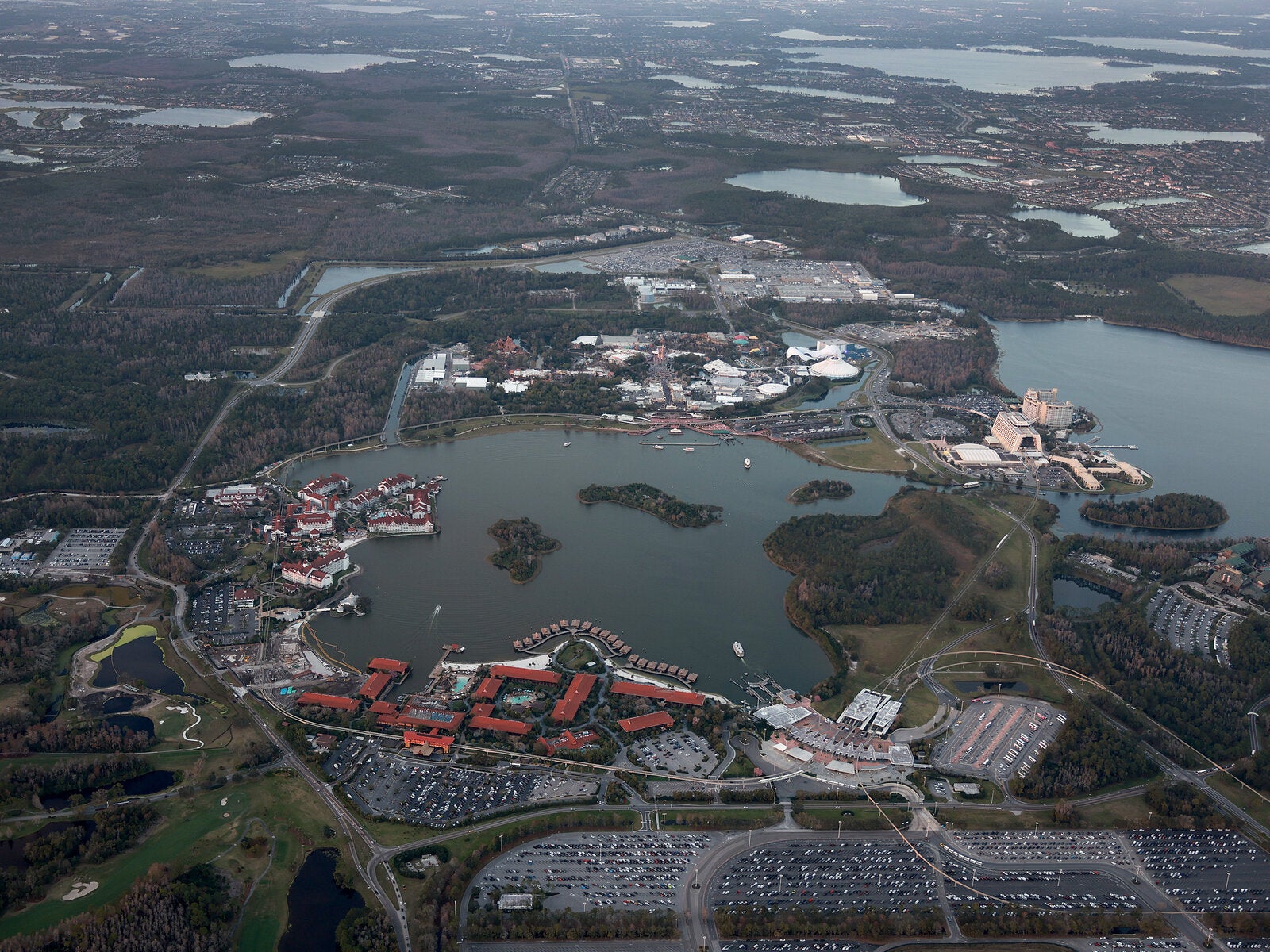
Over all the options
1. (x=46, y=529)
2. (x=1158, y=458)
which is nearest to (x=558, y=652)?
(x=46, y=529)

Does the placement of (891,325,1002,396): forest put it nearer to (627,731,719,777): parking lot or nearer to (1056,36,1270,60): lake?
(627,731,719,777): parking lot

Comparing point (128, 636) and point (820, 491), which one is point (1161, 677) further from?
point (128, 636)

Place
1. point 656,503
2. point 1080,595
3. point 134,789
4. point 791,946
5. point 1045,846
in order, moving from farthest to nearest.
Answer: point 656,503 < point 1080,595 < point 134,789 < point 1045,846 < point 791,946

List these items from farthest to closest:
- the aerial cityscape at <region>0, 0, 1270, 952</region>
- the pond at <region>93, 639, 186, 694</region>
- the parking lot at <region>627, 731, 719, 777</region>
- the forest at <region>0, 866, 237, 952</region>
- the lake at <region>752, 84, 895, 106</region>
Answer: the lake at <region>752, 84, 895, 106</region> < the pond at <region>93, 639, 186, 694</region> < the parking lot at <region>627, 731, 719, 777</region> < the aerial cityscape at <region>0, 0, 1270, 952</region> < the forest at <region>0, 866, 237, 952</region>

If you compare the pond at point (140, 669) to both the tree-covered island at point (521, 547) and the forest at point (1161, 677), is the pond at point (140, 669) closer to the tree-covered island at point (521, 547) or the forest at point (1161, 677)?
the tree-covered island at point (521, 547)

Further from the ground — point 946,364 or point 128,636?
point 946,364

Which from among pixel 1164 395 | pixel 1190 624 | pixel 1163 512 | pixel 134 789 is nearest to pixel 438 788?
pixel 134 789

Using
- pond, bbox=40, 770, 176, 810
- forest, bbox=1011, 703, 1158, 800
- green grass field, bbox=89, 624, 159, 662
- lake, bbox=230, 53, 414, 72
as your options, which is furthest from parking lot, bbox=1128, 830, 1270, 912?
lake, bbox=230, 53, 414, 72
